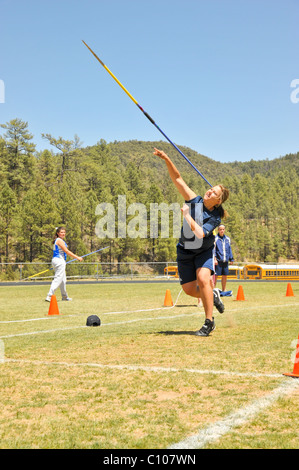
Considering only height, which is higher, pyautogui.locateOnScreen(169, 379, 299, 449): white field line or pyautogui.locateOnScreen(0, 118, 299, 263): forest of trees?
pyautogui.locateOnScreen(0, 118, 299, 263): forest of trees

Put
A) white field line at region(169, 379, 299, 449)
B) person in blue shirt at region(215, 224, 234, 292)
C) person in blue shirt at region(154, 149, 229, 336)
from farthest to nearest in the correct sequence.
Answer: person in blue shirt at region(215, 224, 234, 292)
person in blue shirt at region(154, 149, 229, 336)
white field line at region(169, 379, 299, 449)

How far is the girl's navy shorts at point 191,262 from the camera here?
719cm

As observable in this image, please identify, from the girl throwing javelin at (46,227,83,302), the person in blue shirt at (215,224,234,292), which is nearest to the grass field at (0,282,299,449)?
the girl throwing javelin at (46,227,83,302)

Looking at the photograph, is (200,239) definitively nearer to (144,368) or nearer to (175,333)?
(175,333)

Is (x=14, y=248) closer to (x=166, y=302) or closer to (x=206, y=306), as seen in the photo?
(x=166, y=302)

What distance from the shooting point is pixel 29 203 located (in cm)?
6869

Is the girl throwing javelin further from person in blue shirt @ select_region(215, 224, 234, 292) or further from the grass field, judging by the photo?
the grass field

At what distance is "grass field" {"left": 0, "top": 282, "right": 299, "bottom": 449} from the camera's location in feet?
9.93

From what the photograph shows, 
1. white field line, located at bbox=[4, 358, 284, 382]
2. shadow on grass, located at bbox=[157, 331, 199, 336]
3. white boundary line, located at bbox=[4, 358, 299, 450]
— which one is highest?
white boundary line, located at bbox=[4, 358, 299, 450]

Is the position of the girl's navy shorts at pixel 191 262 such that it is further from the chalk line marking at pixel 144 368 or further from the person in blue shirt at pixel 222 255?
the person in blue shirt at pixel 222 255

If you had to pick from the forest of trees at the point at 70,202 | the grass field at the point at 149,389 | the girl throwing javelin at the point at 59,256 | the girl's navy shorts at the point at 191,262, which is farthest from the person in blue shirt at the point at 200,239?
the forest of trees at the point at 70,202

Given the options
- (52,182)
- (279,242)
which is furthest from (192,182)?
(52,182)

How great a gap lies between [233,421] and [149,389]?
1045mm
